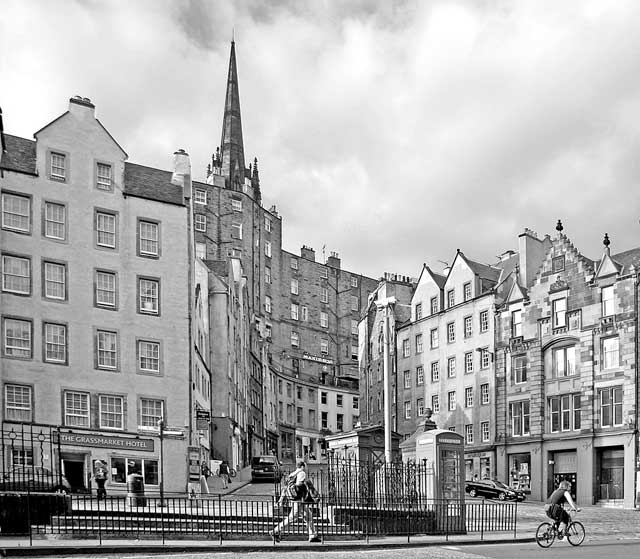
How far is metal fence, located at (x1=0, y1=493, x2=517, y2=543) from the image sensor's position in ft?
71.7

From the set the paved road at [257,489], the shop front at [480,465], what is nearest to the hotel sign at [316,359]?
the shop front at [480,465]

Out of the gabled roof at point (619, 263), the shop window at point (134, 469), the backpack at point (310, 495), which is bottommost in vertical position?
the shop window at point (134, 469)

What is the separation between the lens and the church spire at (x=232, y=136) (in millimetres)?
102750

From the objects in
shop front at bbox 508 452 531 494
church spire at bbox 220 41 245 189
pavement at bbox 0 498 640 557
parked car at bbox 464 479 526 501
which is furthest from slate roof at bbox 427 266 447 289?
pavement at bbox 0 498 640 557

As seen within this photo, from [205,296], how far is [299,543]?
39.4 m

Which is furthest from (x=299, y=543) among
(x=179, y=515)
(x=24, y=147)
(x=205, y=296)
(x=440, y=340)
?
(x=440, y=340)

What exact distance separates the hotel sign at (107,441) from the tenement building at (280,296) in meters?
41.0

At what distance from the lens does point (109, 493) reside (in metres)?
40.8

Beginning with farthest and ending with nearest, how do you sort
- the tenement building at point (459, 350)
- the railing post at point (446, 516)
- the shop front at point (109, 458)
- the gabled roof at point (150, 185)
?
the tenement building at point (459, 350) < the gabled roof at point (150, 185) < the shop front at point (109, 458) < the railing post at point (446, 516)

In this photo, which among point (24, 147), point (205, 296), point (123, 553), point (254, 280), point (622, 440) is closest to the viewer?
point (123, 553)

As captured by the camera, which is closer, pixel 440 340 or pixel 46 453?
pixel 46 453

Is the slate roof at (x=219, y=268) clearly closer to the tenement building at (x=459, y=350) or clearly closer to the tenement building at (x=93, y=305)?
the tenement building at (x=459, y=350)

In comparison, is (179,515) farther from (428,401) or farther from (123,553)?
(428,401)

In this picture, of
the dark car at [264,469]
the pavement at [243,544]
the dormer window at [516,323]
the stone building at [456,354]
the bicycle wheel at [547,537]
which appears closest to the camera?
the pavement at [243,544]
